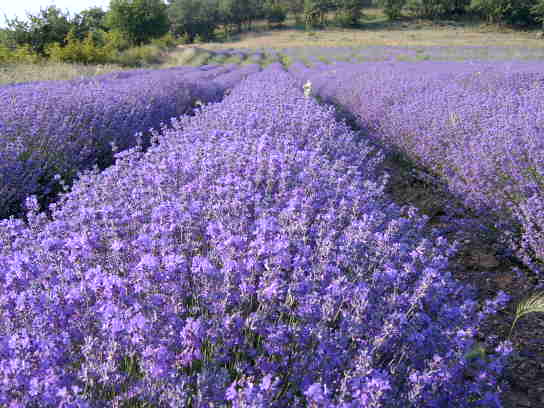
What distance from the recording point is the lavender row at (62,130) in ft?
10.7

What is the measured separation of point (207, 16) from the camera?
47625mm

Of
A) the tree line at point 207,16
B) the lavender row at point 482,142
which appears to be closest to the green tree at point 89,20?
the tree line at point 207,16

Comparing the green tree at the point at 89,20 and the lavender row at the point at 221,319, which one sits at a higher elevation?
the green tree at the point at 89,20

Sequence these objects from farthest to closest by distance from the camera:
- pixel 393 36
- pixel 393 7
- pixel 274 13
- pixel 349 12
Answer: pixel 274 13 → pixel 349 12 → pixel 393 7 → pixel 393 36

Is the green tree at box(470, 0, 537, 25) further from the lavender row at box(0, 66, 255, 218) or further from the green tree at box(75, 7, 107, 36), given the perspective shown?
the lavender row at box(0, 66, 255, 218)

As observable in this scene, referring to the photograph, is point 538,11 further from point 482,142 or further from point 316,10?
point 482,142

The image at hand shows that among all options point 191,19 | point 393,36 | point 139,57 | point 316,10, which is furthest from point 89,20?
point 316,10

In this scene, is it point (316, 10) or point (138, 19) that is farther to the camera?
point (316, 10)

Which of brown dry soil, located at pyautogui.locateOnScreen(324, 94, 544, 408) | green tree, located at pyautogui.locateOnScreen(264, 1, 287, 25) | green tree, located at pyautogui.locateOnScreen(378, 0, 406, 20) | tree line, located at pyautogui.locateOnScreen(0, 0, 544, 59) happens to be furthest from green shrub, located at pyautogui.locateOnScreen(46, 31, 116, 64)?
green tree, located at pyautogui.locateOnScreen(378, 0, 406, 20)

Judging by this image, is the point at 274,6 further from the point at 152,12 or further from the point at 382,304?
the point at 382,304

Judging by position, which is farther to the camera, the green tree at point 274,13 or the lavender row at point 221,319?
the green tree at point 274,13

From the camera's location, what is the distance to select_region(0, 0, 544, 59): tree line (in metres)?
21.8

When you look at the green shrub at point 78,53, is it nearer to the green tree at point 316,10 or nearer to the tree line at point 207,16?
the tree line at point 207,16

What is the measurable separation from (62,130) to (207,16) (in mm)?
48883
